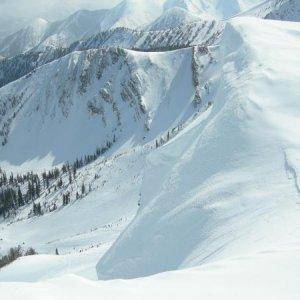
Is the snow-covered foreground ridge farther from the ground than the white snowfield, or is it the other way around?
the snow-covered foreground ridge

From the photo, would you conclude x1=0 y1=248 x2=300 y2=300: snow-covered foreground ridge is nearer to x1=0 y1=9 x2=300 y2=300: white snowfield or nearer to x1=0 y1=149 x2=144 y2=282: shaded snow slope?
x1=0 y1=9 x2=300 y2=300: white snowfield

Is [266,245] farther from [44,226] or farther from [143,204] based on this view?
[44,226]

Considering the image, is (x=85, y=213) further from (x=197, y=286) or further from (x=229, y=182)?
(x=197, y=286)

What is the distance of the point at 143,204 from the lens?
32.0 meters

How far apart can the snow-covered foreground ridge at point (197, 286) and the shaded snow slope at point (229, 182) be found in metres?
2.79

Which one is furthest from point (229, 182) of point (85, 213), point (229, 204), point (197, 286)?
point (85, 213)

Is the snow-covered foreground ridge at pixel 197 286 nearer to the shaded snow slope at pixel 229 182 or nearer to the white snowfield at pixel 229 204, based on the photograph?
the white snowfield at pixel 229 204

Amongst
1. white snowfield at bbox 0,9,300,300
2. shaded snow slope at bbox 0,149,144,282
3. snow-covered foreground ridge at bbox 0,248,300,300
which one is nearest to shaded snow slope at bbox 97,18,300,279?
white snowfield at bbox 0,9,300,300

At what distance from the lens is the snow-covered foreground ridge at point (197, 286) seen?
1141 cm

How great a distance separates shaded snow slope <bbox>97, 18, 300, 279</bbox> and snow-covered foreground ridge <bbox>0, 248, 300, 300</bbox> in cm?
279

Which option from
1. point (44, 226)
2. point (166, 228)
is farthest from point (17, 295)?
point (44, 226)

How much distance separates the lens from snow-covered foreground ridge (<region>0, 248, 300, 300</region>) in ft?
37.4

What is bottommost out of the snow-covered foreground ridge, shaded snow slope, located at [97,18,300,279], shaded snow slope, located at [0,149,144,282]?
shaded snow slope, located at [0,149,144,282]

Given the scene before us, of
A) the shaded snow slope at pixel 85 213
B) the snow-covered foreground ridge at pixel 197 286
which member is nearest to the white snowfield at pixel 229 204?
the snow-covered foreground ridge at pixel 197 286
